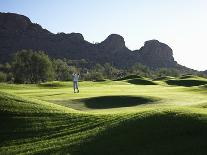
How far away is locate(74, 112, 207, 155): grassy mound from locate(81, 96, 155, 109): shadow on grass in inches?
751

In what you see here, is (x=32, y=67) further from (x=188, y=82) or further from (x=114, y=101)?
(x=114, y=101)

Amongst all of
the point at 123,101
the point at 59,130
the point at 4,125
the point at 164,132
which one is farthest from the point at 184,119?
the point at 123,101

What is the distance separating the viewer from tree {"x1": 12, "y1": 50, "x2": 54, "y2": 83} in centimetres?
15288

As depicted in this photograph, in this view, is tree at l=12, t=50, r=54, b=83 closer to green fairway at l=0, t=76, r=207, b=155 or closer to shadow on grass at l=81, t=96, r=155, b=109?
shadow on grass at l=81, t=96, r=155, b=109

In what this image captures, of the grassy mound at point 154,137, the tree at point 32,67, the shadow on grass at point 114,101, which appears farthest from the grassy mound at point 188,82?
the grassy mound at point 154,137

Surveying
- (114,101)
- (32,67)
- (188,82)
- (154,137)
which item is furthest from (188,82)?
(32,67)

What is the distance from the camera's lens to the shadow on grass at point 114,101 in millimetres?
39816

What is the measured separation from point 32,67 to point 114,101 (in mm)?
116274

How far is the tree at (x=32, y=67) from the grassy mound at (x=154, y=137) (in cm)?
13366

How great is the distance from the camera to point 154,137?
18359mm

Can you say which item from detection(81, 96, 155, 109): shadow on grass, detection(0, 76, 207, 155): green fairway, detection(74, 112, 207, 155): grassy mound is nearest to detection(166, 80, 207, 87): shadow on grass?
detection(81, 96, 155, 109): shadow on grass

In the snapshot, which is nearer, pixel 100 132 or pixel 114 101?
A: pixel 100 132

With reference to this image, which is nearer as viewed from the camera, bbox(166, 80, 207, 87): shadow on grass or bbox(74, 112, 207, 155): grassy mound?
bbox(74, 112, 207, 155): grassy mound

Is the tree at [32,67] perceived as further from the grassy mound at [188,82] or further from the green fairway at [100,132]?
the green fairway at [100,132]
